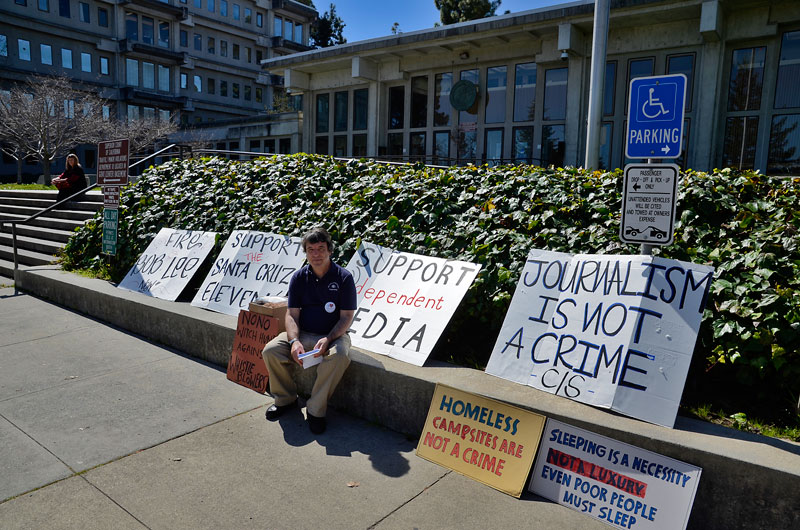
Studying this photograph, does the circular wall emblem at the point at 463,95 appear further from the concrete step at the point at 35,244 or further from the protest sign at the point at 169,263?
the protest sign at the point at 169,263

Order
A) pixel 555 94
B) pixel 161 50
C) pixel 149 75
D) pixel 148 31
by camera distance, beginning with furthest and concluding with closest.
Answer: pixel 148 31
pixel 149 75
pixel 161 50
pixel 555 94

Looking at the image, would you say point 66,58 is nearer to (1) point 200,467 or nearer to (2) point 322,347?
(2) point 322,347

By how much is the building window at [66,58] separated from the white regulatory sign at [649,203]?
5311 centimetres

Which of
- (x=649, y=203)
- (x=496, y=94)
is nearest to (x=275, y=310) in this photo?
(x=649, y=203)

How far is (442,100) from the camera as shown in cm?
2244

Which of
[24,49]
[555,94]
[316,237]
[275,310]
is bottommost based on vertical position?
[275,310]

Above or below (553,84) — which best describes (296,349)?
below

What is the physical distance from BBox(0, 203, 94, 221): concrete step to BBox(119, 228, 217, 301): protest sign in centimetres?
466

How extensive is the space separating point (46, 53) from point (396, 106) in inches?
1433

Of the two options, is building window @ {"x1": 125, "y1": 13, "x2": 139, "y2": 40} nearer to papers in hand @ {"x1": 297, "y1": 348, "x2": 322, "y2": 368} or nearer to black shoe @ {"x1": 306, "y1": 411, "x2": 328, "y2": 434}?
papers in hand @ {"x1": 297, "y1": 348, "x2": 322, "y2": 368}

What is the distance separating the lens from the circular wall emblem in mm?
21156

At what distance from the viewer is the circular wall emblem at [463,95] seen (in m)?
21.2

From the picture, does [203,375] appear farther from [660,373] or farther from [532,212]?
[660,373]

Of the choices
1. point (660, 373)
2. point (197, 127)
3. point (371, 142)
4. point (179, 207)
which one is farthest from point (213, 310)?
point (197, 127)
